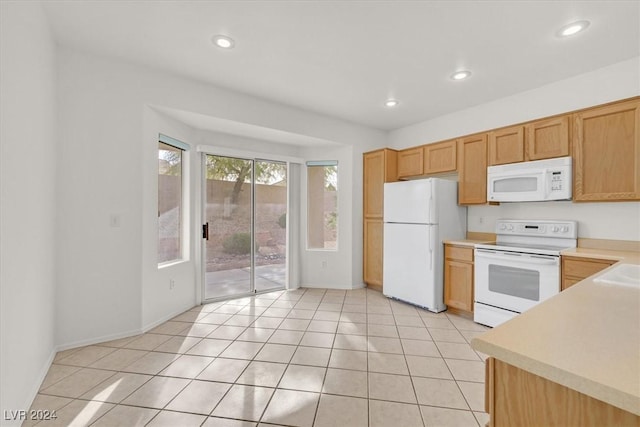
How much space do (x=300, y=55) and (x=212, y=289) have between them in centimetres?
316

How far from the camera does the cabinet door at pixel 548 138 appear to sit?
2.79m

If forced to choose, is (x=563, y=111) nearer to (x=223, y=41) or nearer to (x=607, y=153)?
(x=607, y=153)

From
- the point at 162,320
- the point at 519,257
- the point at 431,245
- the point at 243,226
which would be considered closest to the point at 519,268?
the point at 519,257

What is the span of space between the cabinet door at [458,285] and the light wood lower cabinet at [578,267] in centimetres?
90

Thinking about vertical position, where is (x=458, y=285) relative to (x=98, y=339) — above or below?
above

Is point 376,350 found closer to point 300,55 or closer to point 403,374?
point 403,374

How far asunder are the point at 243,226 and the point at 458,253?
292 centimetres

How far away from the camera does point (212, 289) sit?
3.94m

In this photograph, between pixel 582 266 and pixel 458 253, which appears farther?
pixel 458 253

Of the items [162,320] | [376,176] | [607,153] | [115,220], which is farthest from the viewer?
[376,176]

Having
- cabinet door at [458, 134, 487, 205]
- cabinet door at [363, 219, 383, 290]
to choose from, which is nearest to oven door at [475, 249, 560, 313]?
cabinet door at [458, 134, 487, 205]

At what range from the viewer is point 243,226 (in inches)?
163

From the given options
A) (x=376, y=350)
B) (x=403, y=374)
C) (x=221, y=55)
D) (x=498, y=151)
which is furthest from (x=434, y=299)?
(x=221, y=55)

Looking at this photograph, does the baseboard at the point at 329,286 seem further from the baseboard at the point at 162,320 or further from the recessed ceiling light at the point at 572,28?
the recessed ceiling light at the point at 572,28
